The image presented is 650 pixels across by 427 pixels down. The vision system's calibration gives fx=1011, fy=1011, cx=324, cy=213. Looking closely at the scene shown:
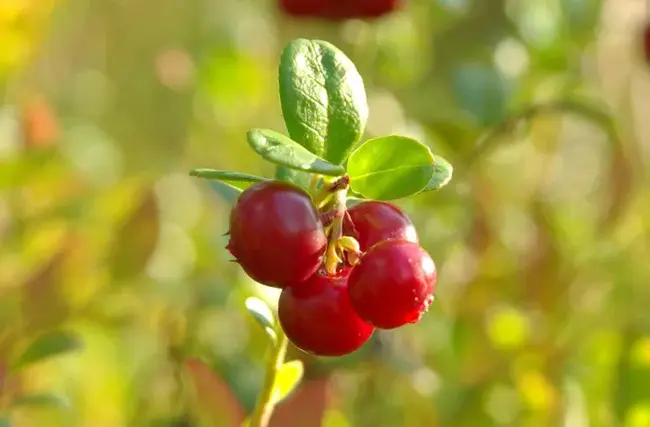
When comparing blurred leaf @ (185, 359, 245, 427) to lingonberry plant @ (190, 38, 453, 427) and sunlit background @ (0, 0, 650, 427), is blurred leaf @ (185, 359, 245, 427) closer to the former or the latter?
sunlit background @ (0, 0, 650, 427)

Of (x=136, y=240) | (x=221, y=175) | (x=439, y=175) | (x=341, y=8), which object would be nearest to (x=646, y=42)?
(x=341, y=8)

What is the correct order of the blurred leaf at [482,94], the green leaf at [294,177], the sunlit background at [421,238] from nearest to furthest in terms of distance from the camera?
the green leaf at [294,177] < the sunlit background at [421,238] < the blurred leaf at [482,94]

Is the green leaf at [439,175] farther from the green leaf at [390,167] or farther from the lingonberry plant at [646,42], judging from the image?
the lingonberry plant at [646,42]

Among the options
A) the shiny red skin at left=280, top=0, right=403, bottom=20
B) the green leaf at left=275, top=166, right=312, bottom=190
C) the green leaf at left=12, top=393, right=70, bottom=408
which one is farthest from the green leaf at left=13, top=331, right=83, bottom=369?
the shiny red skin at left=280, top=0, right=403, bottom=20

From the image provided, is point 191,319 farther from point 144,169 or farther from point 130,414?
point 144,169

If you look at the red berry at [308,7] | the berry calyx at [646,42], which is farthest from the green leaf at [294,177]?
the berry calyx at [646,42]

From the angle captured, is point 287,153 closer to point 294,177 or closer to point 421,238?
point 294,177

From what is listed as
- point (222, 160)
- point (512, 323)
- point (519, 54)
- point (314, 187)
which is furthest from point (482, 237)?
point (314, 187)
